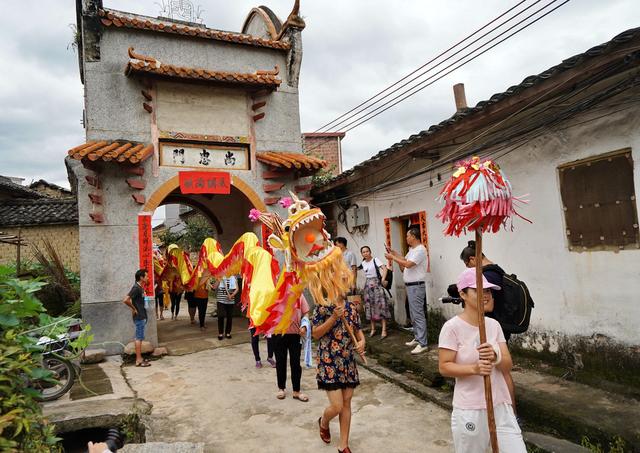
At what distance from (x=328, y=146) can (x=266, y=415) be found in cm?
1726

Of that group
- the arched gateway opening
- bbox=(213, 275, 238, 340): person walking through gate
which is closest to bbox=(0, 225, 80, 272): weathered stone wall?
the arched gateway opening

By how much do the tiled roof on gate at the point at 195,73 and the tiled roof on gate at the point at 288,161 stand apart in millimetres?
1462

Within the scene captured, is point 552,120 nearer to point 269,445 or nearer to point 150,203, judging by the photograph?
point 269,445

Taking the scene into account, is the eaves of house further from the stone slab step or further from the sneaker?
the stone slab step

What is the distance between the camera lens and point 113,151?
24.8 ft

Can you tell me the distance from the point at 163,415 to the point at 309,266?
9.04 ft

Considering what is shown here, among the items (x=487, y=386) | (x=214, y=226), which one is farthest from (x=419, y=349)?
(x=214, y=226)

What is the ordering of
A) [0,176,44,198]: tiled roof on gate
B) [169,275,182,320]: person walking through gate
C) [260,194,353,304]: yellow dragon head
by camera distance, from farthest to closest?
[0,176,44,198]: tiled roof on gate
[169,275,182,320]: person walking through gate
[260,194,353,304]: yellow dragon head

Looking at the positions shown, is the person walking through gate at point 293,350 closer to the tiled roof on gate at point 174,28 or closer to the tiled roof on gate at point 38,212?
the tiled roof on gate at point 174,28

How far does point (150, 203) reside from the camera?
27.4 ft

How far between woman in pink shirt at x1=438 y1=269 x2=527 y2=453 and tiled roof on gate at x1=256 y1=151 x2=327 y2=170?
6.58m

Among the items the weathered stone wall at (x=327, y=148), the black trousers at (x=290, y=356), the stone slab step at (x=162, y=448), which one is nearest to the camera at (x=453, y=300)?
the black trousers at (x=290, y=356)

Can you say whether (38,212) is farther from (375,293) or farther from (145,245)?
(375,293)

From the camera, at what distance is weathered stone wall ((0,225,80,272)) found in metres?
13.2
